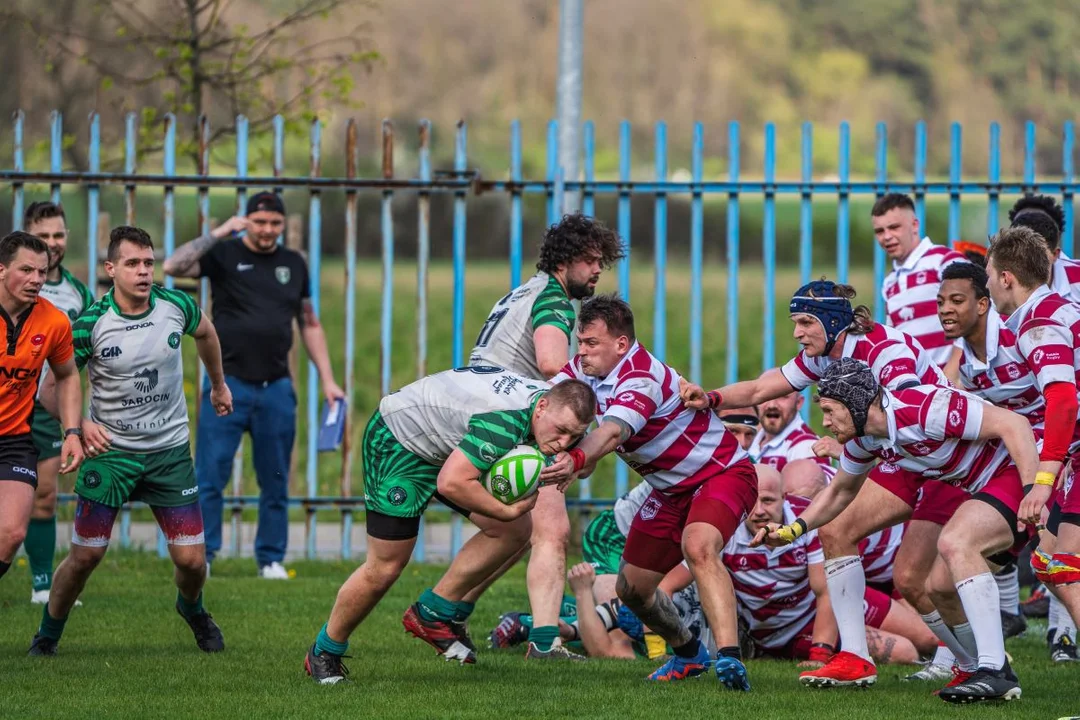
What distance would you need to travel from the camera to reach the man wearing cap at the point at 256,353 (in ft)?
33.7

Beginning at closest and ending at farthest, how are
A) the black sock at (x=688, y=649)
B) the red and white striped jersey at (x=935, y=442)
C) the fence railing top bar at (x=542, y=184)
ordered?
the red and white striped jersey at (x=935, y=442)
the black sock at (x=688, y=649)
the fence railing top bar at (x=542, y=184)

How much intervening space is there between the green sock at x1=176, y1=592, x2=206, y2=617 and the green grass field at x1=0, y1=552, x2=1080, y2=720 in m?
0.20

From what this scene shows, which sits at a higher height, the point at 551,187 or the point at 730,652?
the point at 551,187

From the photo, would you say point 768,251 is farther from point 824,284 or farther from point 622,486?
point 824,284

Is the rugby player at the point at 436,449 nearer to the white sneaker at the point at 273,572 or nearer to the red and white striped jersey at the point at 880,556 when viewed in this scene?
the red and white striped jersey at the point at 880,556

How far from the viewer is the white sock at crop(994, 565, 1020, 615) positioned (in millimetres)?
8352

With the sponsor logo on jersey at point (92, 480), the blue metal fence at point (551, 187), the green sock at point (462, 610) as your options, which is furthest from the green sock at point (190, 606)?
the blue metal fence at point (551, 187)

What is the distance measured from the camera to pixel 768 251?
11188 millimetres

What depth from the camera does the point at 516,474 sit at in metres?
6.25

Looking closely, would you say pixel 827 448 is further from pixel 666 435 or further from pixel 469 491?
pixel 469 491

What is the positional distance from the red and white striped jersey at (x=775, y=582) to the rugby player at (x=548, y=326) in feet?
3.34

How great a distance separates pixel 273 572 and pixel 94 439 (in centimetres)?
334

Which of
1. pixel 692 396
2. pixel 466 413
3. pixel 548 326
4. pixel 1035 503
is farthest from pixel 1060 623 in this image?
pixel 466 413

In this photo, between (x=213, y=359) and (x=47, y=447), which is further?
(x=47, y=447)
